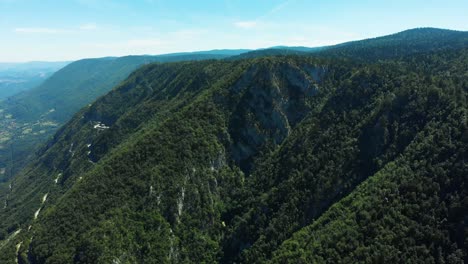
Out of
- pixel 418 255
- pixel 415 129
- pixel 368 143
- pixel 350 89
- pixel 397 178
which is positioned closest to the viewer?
pixel 418 255

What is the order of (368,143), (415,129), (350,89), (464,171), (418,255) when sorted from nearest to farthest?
(418,255)
(464,171)
(415,129)
(368,143)
(350,89)

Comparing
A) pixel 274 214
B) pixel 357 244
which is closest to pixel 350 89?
pixel 274 214

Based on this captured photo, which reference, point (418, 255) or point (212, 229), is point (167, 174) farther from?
point (418, 255)

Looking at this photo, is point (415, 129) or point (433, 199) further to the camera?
point (415, 129)

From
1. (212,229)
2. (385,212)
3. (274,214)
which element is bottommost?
(212,229)

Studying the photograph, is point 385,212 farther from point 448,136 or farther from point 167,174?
point 167,174

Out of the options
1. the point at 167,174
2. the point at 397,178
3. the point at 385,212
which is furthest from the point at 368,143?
the point at 167,174

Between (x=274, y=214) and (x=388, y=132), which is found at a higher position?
(x=388, y=132)
